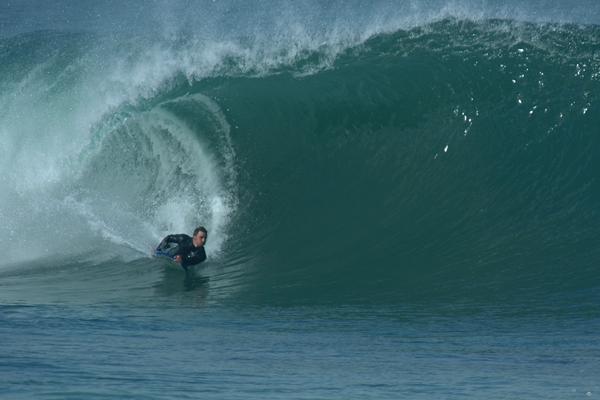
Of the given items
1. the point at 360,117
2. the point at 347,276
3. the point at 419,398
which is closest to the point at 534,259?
the point at 347,276

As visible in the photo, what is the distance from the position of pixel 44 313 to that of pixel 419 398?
4.39m

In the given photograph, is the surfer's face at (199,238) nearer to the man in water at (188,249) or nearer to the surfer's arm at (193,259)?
the man in water at (188,249)

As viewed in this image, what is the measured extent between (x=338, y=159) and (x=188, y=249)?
4.46m

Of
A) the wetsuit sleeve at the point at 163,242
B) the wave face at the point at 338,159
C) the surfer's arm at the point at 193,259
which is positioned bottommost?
the surfer's arm at the point at 193,259

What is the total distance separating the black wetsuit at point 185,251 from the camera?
13.1 meters

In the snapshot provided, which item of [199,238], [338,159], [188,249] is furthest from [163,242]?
[338,159]

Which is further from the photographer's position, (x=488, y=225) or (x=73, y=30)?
(x=73, y=30)

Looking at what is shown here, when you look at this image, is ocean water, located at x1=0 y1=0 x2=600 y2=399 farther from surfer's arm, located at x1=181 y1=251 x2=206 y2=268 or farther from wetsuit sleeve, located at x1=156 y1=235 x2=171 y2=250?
wetsuit sleeve, located at x1=156 y1=235 x2=171 y2=250

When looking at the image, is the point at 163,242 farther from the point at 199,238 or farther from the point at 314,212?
the point at 314,212

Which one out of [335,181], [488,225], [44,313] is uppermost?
[335,181]

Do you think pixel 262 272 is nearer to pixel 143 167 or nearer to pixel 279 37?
pixel 143 167

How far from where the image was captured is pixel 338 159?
16.9 meters

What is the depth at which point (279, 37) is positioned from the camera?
19.6 metres

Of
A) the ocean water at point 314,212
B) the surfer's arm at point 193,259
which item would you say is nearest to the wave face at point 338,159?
the ocean water at point 314,212
